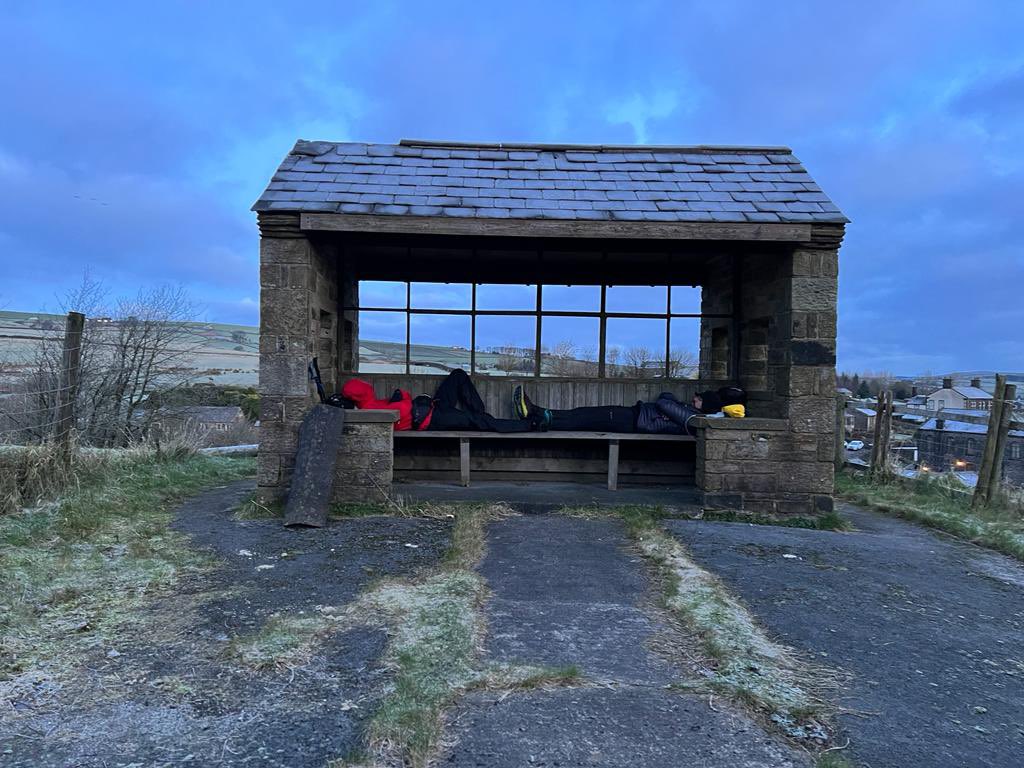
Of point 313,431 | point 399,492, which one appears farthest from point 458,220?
point 399,492

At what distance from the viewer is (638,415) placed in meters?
7.74

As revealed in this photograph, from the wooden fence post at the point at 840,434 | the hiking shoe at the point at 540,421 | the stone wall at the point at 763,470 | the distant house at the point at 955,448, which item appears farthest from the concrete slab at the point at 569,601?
the distant house at the point at 955,448

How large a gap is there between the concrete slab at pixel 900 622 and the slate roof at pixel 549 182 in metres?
3.30

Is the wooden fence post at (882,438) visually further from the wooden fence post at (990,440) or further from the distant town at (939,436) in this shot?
the wooden fence post at (990,440)

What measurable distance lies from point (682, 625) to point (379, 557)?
7.87ft

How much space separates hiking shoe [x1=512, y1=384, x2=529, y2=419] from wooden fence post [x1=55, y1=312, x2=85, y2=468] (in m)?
4.79

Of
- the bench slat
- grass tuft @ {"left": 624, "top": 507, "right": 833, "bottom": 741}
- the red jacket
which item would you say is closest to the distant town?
the bench slat

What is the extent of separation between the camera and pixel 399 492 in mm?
7293

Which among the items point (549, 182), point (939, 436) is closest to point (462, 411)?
point (549, 182)

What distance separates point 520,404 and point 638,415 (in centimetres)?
141

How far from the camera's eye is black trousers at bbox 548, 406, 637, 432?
7.75 meters

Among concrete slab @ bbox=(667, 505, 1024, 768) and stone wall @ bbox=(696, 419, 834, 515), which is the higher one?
stone wall @ bbox=(696, 419, 834, 515)

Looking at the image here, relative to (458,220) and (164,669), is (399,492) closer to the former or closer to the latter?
(458,220)

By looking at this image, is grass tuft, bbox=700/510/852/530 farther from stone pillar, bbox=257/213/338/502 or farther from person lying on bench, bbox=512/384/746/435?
stone pillar, bbox=257/213/338/502
